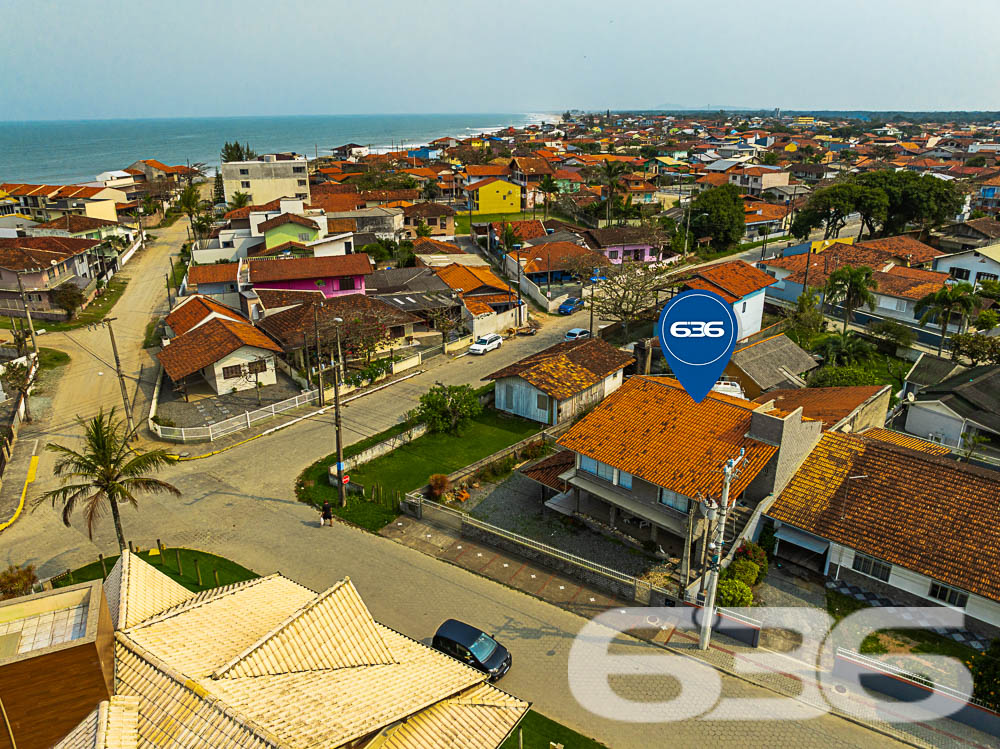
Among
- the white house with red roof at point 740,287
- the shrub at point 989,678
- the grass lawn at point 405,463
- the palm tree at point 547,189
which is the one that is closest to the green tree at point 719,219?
the palm tree at point 547,189

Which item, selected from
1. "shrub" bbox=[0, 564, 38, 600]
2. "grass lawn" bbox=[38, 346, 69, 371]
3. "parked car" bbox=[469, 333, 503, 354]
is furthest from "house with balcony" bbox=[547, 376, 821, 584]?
"grass lawn" bbox=[38, 346, 69, 371]

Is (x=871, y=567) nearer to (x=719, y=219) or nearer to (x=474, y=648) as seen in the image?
(x=474, y=648)

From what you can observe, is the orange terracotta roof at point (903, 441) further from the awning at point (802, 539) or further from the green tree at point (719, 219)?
the green tree at point (719, 219)

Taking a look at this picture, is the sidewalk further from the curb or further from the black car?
the curb

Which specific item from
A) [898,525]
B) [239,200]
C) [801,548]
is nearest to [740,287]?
[801,548]

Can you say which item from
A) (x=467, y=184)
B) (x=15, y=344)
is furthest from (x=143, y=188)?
(x=15, y=344)

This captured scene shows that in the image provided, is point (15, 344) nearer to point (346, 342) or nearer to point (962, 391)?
point (346, 342)
